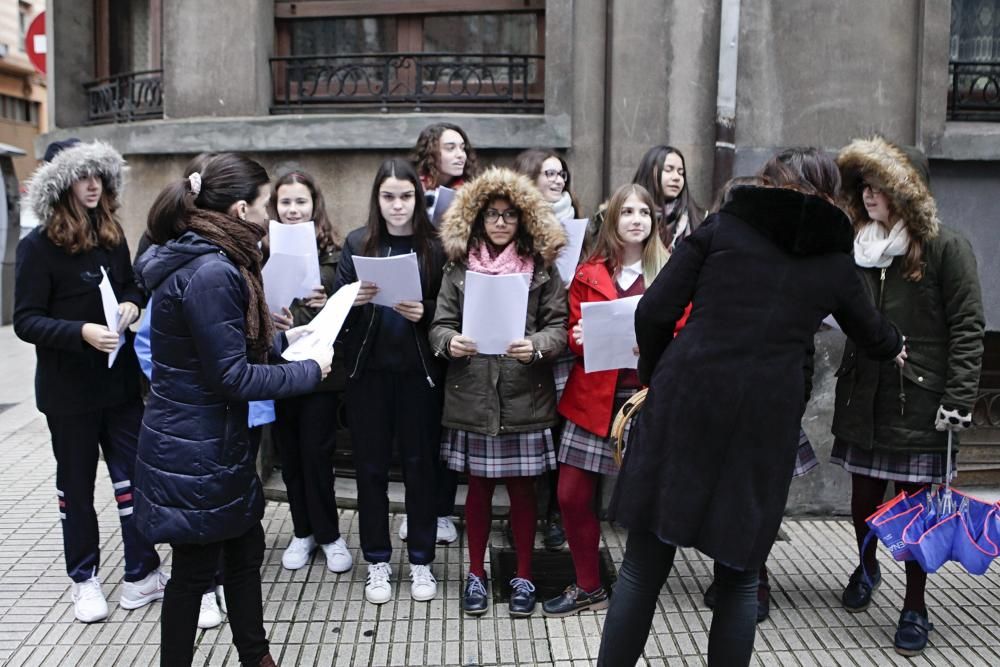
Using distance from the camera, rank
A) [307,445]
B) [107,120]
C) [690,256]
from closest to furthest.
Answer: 1. [690,256]
2. [307,445]
3. [107,120]

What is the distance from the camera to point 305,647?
3.97 metres

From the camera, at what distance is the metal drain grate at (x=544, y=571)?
4559 millimetres

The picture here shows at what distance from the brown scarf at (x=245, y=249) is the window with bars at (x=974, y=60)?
15.2 feet

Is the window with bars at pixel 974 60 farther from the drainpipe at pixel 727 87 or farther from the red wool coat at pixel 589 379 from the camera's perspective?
the red wool coat at pixel 589 379

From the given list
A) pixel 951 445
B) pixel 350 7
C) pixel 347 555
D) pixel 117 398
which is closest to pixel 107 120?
pixel 350 7

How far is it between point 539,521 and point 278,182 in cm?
246

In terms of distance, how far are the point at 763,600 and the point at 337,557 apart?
83.6 inches

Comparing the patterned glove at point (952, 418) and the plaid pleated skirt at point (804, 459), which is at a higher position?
the patterned glove at point (952, 418)

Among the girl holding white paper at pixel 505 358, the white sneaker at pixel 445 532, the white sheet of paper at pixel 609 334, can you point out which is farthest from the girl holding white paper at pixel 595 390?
the white sneaker at pixel 445 532

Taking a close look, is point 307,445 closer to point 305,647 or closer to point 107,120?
point 305,647

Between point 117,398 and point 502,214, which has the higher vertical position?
point 502,214

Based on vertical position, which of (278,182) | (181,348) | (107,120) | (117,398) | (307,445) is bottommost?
(307,445)

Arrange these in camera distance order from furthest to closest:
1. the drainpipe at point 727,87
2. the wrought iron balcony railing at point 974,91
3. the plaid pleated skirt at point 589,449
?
the wrought iron balcony railing at point 974,91
the drainpipe at point 727,87
the plaid pleated skirt at point 589,449

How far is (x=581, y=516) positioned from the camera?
4.25 metres
